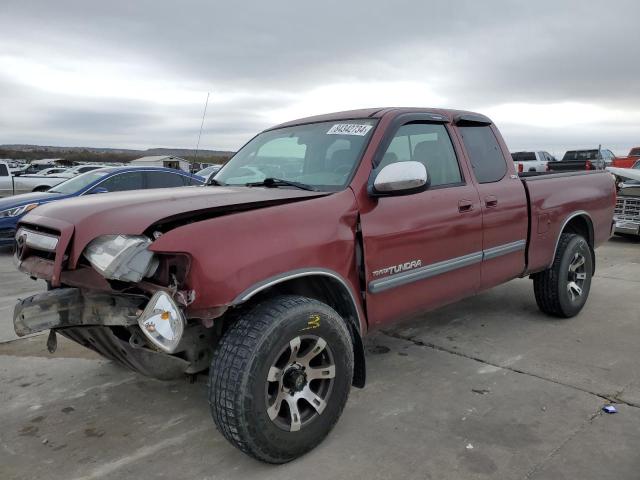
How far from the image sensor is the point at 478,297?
5.98 m

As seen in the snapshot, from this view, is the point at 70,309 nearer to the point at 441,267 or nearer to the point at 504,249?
the point at 441,267

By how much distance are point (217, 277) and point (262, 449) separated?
2.85 feet

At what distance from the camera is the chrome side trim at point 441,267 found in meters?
3.19

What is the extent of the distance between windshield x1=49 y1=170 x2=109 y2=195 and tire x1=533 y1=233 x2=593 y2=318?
7583mm

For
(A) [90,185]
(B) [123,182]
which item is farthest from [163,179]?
(A) [90,185]

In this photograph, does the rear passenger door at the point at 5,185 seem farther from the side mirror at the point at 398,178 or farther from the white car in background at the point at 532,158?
the white car in background at the point at 532,158

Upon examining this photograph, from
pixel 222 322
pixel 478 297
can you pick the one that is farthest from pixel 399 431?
pixel 478 297

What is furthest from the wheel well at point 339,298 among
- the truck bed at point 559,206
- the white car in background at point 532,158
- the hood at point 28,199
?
the white car in background at point 532,158

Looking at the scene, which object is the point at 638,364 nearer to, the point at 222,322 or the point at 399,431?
the point at 399,431

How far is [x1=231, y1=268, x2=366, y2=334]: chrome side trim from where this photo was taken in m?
2.46

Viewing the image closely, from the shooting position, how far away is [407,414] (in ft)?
10.6

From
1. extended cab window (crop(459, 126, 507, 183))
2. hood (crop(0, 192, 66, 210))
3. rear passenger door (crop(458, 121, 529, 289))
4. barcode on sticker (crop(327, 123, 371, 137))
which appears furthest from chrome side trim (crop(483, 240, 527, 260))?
hood (crop(0, 192, 66, 210))

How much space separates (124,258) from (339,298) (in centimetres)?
124

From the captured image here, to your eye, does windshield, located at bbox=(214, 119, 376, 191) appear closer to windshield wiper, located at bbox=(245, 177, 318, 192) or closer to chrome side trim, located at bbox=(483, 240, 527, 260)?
windshield wiper, located at bbox=(245, 177, 318, 192)
